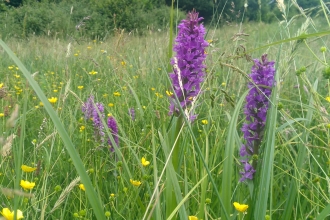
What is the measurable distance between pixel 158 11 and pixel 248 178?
1423cm

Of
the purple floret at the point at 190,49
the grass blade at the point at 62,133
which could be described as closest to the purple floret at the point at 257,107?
the purple floret at the point at 190,49

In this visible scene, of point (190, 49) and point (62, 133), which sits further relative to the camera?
point (190, 49)

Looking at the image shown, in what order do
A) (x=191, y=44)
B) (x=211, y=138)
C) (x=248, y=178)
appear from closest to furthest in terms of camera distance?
(x=248, y=178)
(x=191, y=44)
(x=211, y=138)

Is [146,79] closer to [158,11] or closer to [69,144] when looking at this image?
[69,144]

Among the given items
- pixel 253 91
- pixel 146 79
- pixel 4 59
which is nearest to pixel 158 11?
pixel 4 59

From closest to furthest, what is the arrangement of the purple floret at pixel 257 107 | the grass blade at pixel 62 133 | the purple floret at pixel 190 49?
the grass blade at pixel 62 133, the purple floret at pixel 257 107, the purple floret at pixel 190 49

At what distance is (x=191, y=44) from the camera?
46.8 inches

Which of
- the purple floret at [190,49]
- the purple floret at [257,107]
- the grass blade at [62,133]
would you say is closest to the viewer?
the grass blade at [62,133]

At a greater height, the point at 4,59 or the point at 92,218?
the point at 92,218

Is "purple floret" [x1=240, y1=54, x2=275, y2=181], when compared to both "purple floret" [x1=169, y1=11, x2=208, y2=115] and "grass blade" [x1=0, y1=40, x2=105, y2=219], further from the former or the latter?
"grass blade" [x1=0, y1=40, x2=105, y2=219]

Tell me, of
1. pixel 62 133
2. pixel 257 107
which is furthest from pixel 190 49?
pixel 62 133

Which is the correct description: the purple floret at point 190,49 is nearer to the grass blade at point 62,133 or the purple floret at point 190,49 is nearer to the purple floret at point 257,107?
the purple floret at point 257,107

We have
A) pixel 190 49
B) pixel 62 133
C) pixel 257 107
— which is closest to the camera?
pixel 62 133

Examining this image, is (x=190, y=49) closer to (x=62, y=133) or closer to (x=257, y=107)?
(x=257, y=107)
